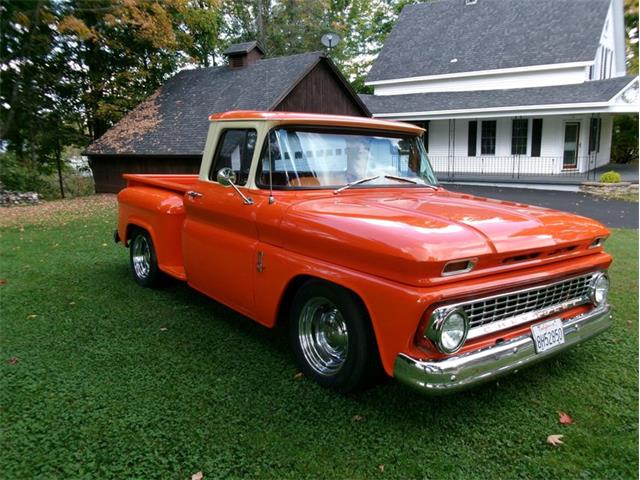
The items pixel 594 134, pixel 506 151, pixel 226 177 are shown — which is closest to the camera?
pixel 226 177

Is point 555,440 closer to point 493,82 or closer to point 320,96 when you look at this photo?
point 320,96

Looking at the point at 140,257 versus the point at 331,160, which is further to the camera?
the point at 140,257

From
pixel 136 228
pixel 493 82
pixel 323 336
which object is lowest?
pixel 323 336

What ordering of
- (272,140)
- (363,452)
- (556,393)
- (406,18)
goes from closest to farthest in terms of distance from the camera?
1. (363,452)
2. (556,393)
3. (272,140)
4. (406,18)

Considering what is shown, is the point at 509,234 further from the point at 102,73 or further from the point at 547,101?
the point at 102,73

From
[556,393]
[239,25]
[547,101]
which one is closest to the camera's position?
[556,393]

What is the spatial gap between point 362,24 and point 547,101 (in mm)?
22146

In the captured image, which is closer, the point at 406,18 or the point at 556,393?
the point at 556,393

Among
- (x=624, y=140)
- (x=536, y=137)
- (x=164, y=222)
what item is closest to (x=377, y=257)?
(x=164, y=222)

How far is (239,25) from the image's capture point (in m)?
35.0

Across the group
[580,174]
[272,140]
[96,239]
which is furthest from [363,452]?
[580,174]

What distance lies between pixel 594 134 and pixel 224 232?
24.2m

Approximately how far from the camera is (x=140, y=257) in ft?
20.2

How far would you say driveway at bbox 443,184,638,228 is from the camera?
12.3 metres
